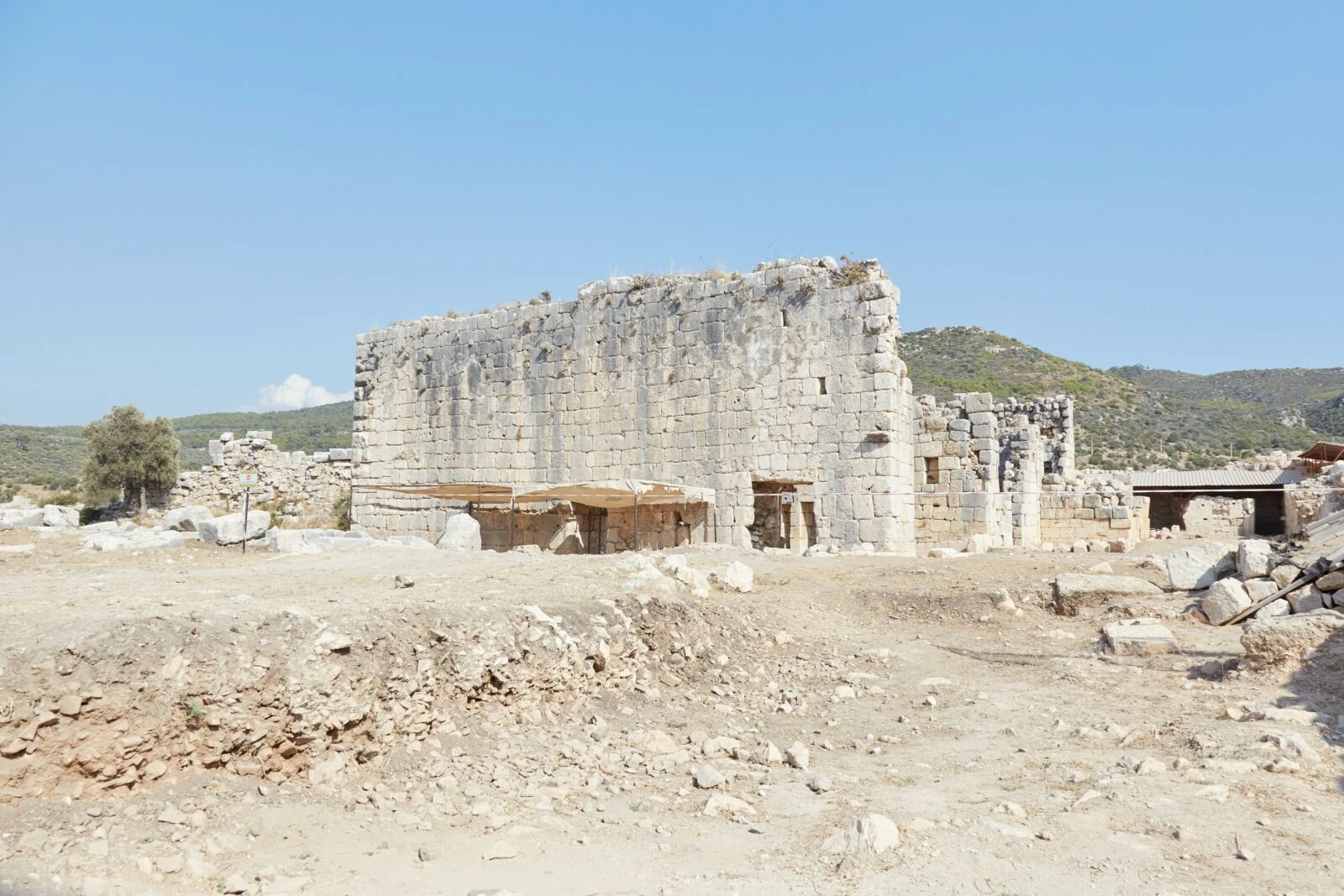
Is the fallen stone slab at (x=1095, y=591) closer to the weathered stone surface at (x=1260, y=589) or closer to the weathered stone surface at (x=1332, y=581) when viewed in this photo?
the weathered stone surface at (x=1260, y=589)

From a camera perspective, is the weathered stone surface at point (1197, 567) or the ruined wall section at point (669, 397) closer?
the weathered stone surface at point (1197, 567)

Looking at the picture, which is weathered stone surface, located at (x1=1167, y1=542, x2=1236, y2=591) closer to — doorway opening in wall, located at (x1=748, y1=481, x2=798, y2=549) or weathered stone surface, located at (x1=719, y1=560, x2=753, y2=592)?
weathered stone surface, located at (x1=719, y1=560, x2=753, y2=592)

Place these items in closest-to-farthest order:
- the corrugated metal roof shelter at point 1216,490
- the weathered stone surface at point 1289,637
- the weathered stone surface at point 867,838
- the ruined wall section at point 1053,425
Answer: the weathered stone surface at point 867,838, the weathered stone surface at point 1289,637, the ruined wall section at point 1053,425, the corrugated metal roof shelter at point 1216,490

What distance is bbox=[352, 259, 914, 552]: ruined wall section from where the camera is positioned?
1431cm

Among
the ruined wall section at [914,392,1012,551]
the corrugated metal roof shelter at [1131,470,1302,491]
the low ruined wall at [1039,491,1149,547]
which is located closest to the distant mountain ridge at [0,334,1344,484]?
the corrugated metal roof shelter at [1131,470,1302,491]

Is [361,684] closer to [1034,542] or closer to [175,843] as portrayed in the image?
[175,843]

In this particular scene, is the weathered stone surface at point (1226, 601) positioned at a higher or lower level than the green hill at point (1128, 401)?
lower

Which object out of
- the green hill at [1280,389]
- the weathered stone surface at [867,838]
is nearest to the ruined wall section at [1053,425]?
the weathered stone surface at [867,838]

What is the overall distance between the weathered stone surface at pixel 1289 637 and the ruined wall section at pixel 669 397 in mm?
6963

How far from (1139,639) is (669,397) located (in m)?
9.28

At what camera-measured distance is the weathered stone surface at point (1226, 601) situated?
845 cm

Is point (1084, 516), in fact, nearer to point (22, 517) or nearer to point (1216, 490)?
point (1216, 490)

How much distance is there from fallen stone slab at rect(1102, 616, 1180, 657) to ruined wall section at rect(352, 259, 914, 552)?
562 cm

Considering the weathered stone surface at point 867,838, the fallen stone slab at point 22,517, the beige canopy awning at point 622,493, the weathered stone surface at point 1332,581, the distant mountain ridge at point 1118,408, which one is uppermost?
the distant mountain ridge at point 1118,408
